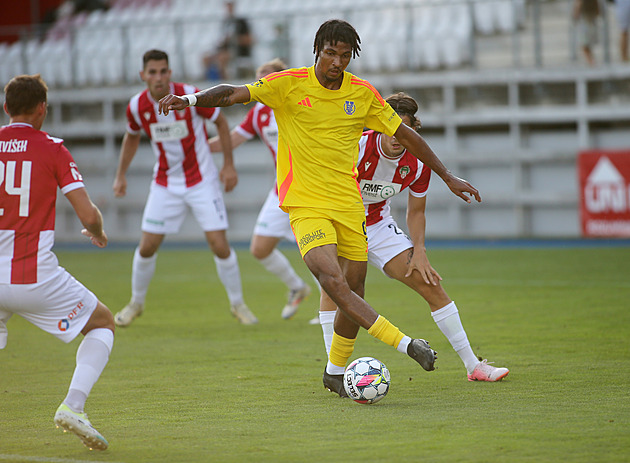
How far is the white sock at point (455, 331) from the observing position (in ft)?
19.0

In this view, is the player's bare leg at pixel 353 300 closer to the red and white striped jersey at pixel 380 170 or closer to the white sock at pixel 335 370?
the white sock at pixel 335 370

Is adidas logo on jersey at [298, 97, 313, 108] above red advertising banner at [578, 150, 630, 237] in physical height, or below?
above

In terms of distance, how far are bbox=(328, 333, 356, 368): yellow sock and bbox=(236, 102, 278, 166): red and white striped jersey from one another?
386cm

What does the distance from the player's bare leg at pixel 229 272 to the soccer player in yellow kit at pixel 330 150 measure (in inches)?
136

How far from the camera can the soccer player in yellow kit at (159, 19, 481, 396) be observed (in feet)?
16.7

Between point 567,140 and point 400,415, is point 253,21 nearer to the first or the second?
point 567,140

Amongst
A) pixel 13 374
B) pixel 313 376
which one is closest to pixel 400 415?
pixel 313 376

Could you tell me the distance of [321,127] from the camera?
208 inches

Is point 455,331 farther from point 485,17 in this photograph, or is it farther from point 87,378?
point 485,17

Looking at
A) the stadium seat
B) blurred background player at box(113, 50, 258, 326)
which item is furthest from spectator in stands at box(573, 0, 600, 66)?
blurred background player at box(113, 50, 258, 326)

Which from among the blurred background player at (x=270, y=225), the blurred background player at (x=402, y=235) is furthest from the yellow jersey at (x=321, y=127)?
the blurred background player at (x=270, y=225)

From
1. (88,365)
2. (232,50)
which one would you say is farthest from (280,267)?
(232,50)

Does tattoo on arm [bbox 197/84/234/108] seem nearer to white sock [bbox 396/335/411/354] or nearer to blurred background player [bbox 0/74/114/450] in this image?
blurred background player [bbox 0/74/114/450]

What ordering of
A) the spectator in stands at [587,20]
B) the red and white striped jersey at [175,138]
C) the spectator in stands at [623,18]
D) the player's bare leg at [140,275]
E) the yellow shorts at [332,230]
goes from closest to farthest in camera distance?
the yellow shorts at [332,230], the red and white striped jersey at [175,138], the player's bare leg at [140,275], the spectator in stands at [623,18], the spectator in stands at [587,20]
